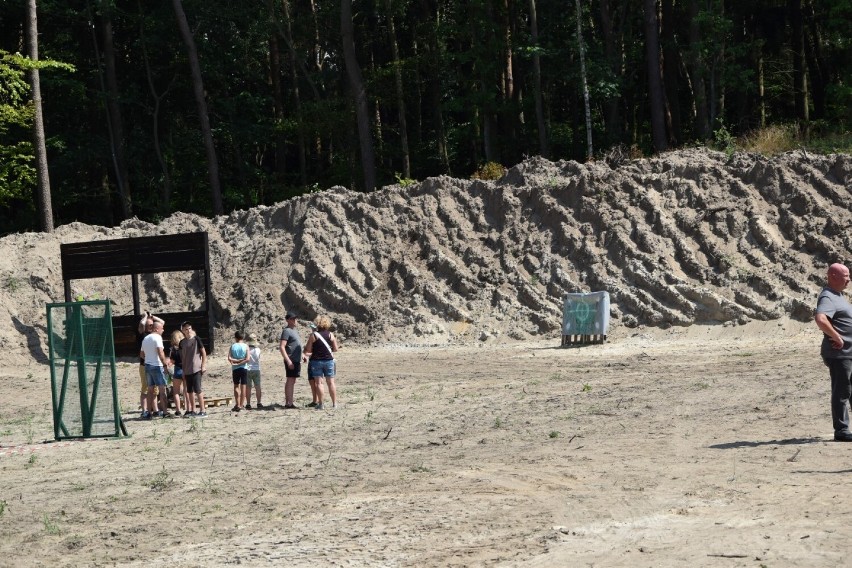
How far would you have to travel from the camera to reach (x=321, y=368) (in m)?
17.8

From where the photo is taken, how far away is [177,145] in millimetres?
46750

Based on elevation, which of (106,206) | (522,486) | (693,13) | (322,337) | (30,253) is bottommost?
(522,486)

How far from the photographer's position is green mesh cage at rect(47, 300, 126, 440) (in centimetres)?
1562

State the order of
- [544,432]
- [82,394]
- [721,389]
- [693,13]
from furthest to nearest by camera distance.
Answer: [693,13], [721,389], [82,394], [544,432]

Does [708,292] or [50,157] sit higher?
[50,157]

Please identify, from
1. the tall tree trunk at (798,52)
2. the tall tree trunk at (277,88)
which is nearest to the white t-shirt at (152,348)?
the tall tree trunk at (277,88)

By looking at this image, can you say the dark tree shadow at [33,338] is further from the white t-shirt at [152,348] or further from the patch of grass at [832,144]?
the patch of grass at [832,144]

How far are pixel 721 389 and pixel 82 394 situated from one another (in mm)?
9882

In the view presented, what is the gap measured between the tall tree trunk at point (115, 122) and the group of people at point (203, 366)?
26.7 metres

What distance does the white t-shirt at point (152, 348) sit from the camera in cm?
1759

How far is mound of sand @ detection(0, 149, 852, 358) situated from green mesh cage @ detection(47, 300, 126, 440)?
12402 mm

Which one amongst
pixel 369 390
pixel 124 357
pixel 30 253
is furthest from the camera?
pixel 30 253

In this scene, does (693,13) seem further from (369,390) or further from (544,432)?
(544,432)

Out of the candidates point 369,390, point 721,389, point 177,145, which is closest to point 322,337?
point 369,390
